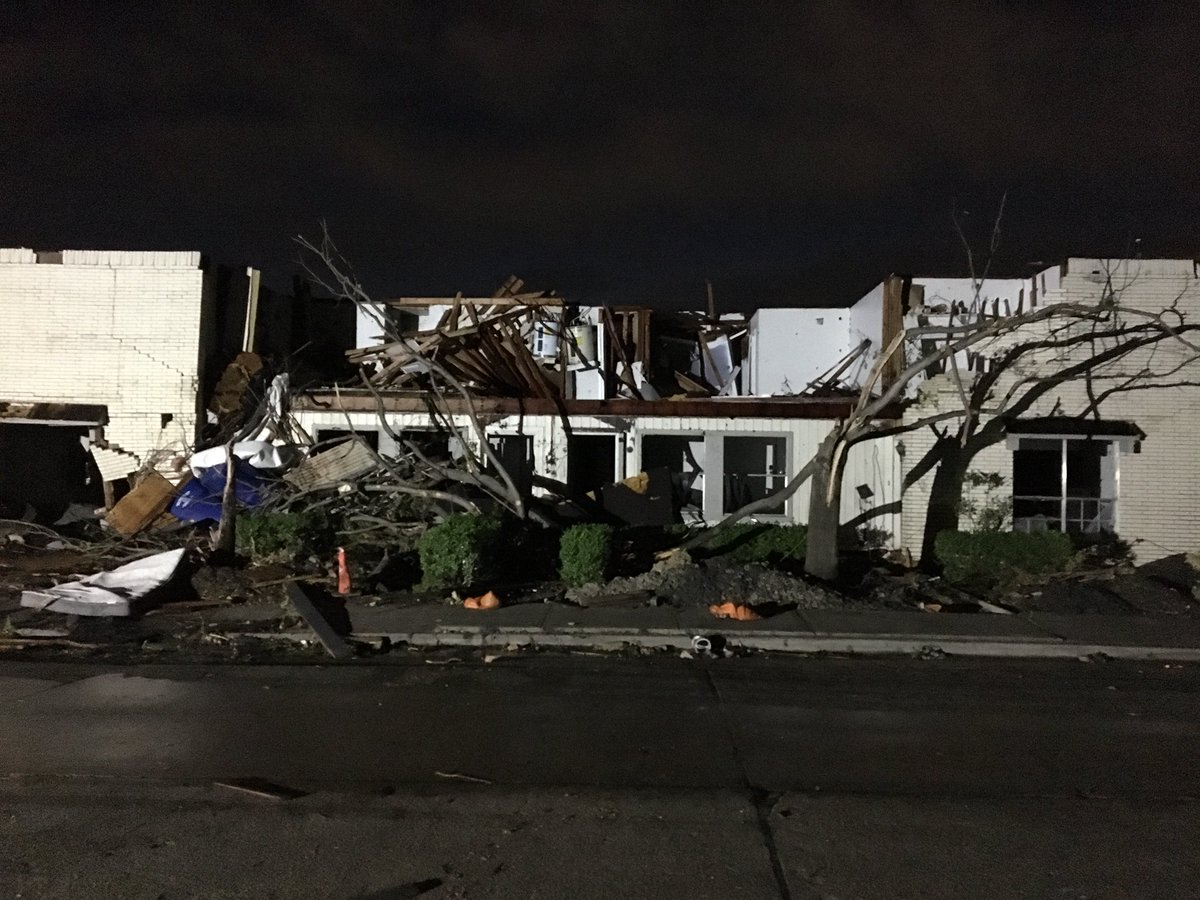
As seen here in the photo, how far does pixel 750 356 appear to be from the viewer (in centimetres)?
1825

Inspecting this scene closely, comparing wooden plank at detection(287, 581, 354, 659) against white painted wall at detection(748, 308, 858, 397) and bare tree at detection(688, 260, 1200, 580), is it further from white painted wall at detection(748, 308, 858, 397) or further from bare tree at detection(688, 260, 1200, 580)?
white painted wall at detection(748, 308, 858, 397)

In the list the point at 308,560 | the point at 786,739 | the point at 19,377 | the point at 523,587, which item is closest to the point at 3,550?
the point at 19,377

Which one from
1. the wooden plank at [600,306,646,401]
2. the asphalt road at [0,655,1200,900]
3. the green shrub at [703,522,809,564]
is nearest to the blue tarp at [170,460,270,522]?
the asphalt road at [0,655,1200,900]

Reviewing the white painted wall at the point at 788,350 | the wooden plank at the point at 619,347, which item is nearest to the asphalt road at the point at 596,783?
the wooden plank at the point at 619,347

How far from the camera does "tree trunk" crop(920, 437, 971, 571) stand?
1427 centimetres

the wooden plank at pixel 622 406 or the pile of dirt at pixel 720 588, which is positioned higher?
the wooden plank at pixel 622 406

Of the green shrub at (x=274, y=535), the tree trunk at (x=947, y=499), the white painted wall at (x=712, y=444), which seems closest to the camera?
the green shrub at (x=274, y=535)

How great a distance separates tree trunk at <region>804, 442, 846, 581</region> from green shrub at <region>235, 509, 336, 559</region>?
7354 millimetres

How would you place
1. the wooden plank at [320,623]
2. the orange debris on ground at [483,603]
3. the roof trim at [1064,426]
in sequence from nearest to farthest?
the wooden plank at [320,623] → the orange debris on ground at [483,603] → the roof trim at [1064,426]

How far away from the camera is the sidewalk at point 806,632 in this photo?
947 centimetres

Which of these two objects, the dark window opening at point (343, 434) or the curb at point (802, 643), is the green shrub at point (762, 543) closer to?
the curb at point (802, 643)

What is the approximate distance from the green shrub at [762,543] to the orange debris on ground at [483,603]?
4305mm

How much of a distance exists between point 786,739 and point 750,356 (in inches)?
498

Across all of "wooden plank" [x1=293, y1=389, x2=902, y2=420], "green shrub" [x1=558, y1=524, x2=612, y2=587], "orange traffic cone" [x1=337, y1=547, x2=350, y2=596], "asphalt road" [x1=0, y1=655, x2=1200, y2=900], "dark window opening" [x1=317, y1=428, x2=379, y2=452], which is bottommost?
"asphalt road" [x1=0, y1=655, x2=1200, y2=900]
